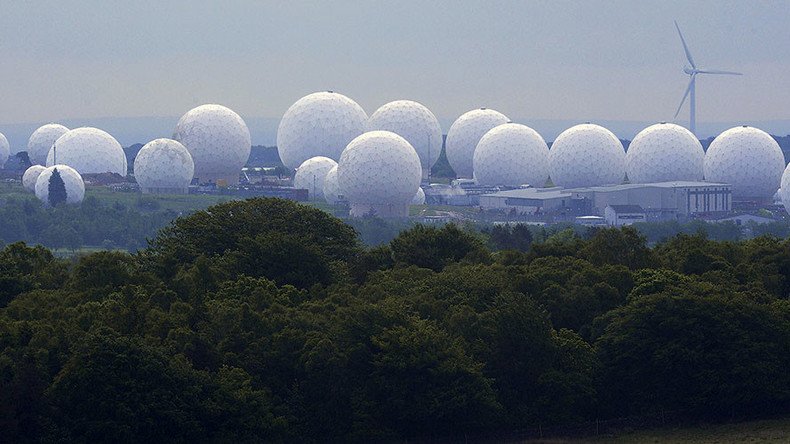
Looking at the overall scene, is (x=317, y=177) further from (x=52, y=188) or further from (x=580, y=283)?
(x=580, y=283)

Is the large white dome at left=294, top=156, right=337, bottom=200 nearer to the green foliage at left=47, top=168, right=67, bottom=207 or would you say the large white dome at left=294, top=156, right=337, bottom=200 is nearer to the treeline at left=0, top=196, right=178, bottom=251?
the treeline at left=0, top=196, right=178, bottom=251

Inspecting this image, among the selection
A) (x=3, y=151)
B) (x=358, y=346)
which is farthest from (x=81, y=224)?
(x=358, y=346)

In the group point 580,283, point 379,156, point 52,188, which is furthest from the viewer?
point 52,188

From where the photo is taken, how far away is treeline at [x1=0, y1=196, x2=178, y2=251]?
11994 cm

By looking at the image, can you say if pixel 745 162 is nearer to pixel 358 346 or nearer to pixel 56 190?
pixel 56 190

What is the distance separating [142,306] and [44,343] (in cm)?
509

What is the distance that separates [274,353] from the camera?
1844 inches

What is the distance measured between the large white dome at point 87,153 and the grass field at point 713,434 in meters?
119

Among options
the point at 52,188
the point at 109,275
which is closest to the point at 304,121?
the point at 52,188

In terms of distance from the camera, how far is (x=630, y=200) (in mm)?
143125

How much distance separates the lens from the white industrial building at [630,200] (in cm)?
14150

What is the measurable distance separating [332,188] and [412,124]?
2323cm

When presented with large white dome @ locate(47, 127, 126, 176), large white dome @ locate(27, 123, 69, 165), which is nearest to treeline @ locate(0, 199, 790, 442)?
large white dome @ locate(47, 127, 126, 176)

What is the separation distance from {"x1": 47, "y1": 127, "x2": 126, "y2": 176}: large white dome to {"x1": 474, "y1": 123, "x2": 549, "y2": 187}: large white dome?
39893 millimetres
